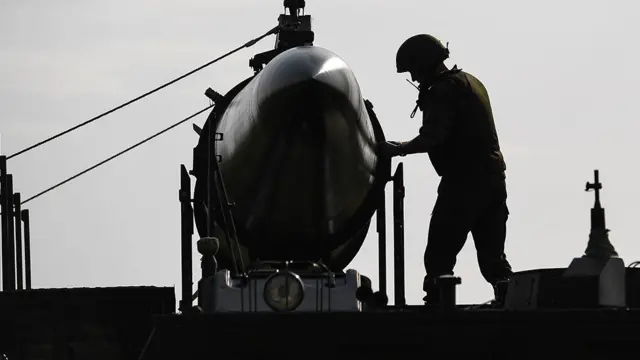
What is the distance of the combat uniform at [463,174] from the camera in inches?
714

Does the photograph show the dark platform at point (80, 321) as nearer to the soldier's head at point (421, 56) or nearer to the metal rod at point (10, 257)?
the soldier's head at point (421, 56)

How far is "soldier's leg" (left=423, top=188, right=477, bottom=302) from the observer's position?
18.7 m

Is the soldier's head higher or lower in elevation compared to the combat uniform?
higher

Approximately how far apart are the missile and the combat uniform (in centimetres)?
125

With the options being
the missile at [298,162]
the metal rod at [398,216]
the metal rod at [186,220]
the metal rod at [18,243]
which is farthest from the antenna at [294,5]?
the metal rod at [18,243]

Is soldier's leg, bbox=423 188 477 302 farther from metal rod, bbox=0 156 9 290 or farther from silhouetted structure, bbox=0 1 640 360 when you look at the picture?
metal rod, bbox=0 156 9 290

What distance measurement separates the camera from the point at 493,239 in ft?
62.7

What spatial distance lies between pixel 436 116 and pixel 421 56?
0.59 meters

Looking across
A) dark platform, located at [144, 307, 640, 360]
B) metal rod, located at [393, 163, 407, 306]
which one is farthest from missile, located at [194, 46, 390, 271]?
dark platform, located at [144, 307, 640, 360]

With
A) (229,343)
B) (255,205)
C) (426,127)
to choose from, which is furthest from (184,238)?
(229,343)

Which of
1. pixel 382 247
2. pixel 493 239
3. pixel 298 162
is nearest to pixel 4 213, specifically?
pixel 382 247

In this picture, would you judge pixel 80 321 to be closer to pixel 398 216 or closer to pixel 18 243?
pixel 398 216

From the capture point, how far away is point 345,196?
20469 mm

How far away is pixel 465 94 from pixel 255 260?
3298 mm
